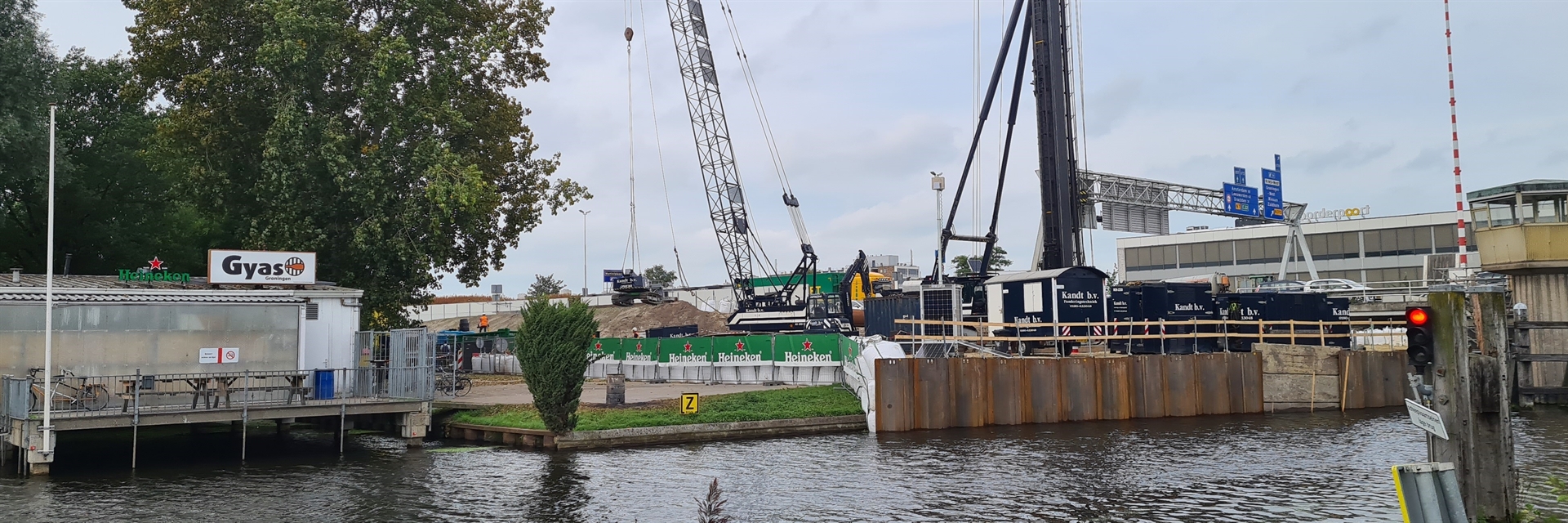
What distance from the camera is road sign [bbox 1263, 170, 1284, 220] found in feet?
224

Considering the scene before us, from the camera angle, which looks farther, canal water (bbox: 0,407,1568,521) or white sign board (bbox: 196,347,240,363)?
white sign board (bbox: 196,347,240,363)

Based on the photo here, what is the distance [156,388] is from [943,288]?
2876 cm

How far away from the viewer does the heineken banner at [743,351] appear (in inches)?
1571

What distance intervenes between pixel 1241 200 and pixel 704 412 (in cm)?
4736

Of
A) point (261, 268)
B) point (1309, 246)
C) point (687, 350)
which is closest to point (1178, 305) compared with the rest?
point (687, 350)

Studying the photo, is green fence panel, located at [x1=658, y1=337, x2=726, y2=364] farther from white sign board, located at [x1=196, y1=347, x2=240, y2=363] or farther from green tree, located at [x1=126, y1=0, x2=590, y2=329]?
white sign board, located at [x1=196, y1=347, x2=240, y2=363]

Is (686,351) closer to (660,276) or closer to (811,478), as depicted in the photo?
(811,478)

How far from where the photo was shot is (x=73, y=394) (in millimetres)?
26609

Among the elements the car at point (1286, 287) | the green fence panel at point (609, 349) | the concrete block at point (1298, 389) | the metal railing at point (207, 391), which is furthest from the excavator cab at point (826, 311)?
the metal railing at point (207, 391)

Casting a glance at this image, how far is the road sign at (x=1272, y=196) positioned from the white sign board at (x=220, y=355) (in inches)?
2316

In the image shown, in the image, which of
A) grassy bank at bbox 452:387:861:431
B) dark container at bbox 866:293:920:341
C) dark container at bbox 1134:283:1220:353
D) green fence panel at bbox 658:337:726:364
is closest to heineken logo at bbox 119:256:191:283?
grassy bank at bbox 452:387:861:431

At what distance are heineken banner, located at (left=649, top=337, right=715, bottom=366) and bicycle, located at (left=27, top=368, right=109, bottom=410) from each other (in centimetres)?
2041

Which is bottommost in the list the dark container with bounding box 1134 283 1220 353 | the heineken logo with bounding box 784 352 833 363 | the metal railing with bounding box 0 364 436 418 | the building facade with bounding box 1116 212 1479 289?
the metal railing with bounding box 0 364 436 418

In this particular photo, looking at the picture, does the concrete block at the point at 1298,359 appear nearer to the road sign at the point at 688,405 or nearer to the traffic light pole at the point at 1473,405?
the road sign at the point at 688,405
